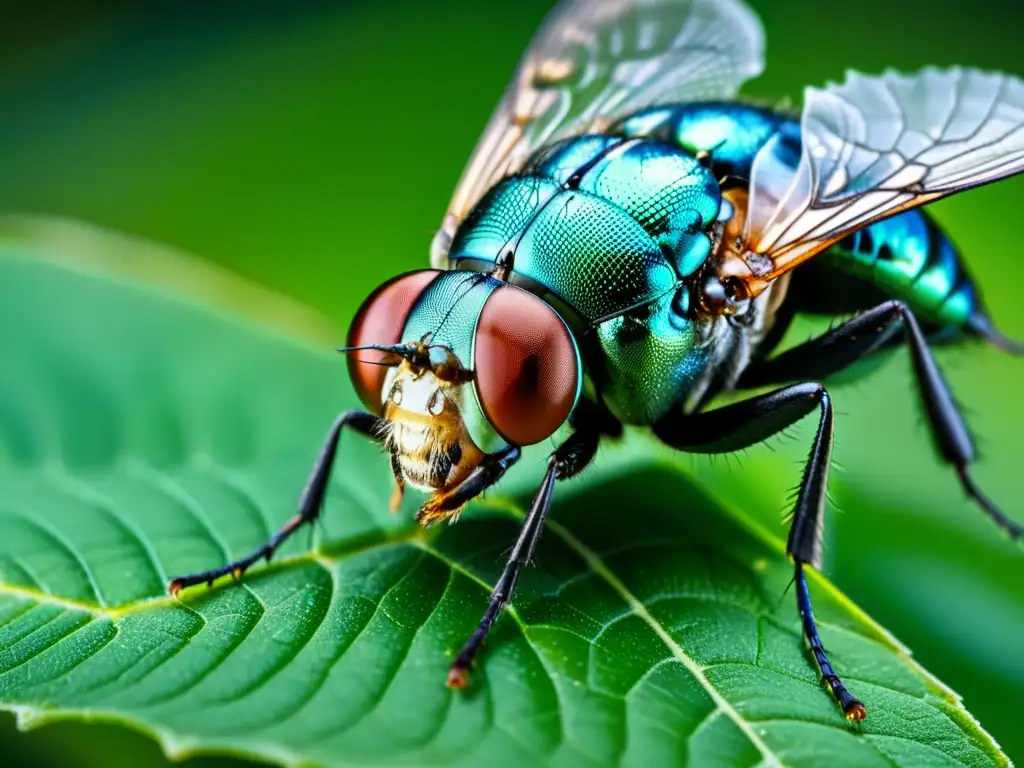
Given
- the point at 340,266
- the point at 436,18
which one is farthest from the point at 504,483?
the point at 436,18

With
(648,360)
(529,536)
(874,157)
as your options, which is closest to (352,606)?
(529,536)

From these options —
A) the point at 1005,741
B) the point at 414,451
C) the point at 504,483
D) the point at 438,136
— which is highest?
the point at 438,136

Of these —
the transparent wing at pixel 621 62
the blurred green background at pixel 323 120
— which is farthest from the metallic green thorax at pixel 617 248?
the blurred green background at pixel 323 120

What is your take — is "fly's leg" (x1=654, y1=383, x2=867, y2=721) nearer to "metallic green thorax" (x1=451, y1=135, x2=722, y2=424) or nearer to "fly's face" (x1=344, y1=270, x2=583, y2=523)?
"metallic green thorax" (x1=451, y1=135, x2=722, y2=424)

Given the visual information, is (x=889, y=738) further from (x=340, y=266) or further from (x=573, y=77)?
(x=340, y=266)

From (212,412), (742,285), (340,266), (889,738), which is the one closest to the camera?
(889,738)
